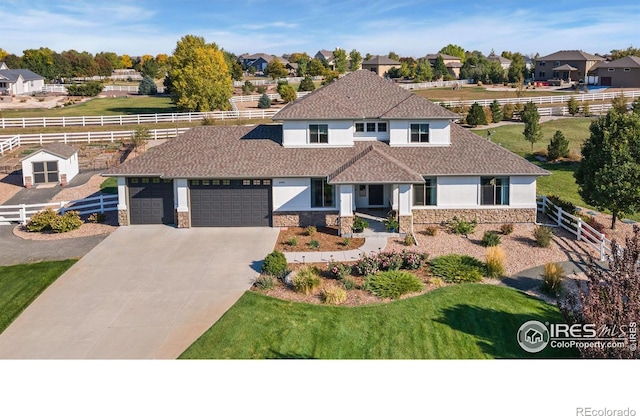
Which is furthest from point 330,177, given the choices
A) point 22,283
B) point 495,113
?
point 495,113

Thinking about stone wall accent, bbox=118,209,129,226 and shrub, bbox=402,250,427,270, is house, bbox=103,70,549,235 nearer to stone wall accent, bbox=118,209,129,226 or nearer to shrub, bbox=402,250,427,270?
stone wall accent, bbox=118,209,129,226

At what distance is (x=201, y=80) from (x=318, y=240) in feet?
144

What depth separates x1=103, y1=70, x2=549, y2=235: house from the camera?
90.9 feet

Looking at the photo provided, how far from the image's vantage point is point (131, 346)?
52.3ft

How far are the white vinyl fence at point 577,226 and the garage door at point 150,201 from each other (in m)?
19.7

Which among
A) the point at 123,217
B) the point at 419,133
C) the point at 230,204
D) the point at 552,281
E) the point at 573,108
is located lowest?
the point at 552,281

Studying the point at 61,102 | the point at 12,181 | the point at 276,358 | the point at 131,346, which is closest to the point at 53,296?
the point at 131,346

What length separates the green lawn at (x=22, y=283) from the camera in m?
18.6

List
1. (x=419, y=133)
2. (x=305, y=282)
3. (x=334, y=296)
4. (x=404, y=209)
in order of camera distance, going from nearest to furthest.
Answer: (x=334, y=296) < (x=305, y=282) < (x=404, y=209) < (x=419, y=133)

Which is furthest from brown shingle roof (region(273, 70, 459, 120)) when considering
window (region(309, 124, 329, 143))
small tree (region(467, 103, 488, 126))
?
small tree (region(467, 103, 488, 126))

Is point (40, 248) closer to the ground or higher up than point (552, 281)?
higher up

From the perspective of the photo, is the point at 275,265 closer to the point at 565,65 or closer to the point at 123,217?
the point at 123,217

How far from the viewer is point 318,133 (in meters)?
30.1

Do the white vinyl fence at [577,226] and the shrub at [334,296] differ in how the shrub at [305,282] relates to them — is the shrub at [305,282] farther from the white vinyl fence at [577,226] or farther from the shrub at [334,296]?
the white vinyl fence at [577,226]
